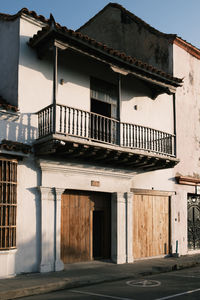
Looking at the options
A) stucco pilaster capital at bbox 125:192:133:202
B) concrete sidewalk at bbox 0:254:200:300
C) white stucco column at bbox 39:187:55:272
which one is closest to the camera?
concrete sidewalk at bbox 0:254:200:300

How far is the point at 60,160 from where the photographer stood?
10.9 m

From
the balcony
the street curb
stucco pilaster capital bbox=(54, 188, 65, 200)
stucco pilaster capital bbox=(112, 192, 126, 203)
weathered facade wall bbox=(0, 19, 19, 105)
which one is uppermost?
weathered facade wall bbox=(0, 19, 19, 105)

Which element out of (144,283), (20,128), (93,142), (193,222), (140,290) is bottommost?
(144,283)

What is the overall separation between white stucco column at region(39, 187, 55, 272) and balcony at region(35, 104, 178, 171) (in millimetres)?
1246

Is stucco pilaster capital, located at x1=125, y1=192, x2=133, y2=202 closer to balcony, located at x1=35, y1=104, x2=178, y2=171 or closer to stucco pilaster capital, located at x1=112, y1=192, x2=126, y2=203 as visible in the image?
stucco pilaster capital, located at x1=112, y1=192, x2=126, y2=203

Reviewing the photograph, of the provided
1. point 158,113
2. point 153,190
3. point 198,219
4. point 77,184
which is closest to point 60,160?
point 77,184

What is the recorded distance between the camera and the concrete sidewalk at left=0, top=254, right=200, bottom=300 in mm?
7973

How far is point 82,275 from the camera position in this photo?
9.68 metres

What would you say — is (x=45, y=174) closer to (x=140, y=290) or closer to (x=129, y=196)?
(x=129, y=196)

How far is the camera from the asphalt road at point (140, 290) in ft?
24.8

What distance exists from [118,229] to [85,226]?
4.02 ft

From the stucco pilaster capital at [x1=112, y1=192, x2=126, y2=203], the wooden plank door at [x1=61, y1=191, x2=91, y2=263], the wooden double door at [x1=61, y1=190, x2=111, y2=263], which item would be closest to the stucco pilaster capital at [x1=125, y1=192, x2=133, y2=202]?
the stucco pilaster capital at [x1=112, y1=192, x2=126, y2=203]

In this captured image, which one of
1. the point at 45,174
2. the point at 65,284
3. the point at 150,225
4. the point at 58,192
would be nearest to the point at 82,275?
the point at 65,284

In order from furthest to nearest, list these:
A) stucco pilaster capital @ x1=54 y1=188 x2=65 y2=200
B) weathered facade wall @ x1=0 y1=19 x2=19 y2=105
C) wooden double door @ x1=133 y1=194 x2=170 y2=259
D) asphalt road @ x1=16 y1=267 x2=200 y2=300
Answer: wooden double door @ x1=133 y1=194 x2=170 y2=259 → stucco pilaster capital @ x1=54 y1=188 x2=65 y2=200 → weathered facade wall @ x1=0 y1=19 x2=19 y2=105 → asphalt road @ x1=16 y1=267 x2=200 y2=300
